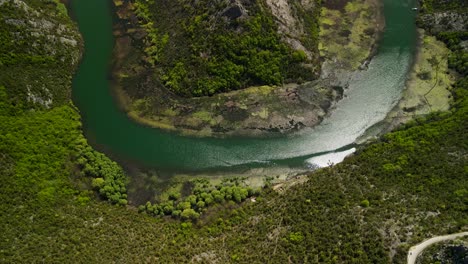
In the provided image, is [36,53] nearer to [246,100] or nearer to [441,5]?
[246,100]

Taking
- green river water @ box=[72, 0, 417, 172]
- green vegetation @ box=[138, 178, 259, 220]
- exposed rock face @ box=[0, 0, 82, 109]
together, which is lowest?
green vegetation @ box=[138, 178, 259, 220]

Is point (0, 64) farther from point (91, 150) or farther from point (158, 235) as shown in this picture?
point (158, 235)

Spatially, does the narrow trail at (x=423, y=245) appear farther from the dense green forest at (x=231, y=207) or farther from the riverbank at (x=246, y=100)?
the riverbank at (x=246, y=100)

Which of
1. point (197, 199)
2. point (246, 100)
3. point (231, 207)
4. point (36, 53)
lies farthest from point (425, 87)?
point (36, 53)

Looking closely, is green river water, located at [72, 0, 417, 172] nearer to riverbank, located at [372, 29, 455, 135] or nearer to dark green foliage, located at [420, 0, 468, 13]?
riverbank, located at [372, 29, 455, 135]

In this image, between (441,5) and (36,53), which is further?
(441,5)

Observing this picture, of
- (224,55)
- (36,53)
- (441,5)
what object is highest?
(441,5)

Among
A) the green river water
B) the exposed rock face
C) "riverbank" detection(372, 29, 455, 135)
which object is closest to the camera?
the green river water

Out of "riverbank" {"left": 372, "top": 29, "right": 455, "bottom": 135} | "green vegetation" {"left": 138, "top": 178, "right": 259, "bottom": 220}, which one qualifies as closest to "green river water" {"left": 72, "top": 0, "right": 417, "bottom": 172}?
"riverbank" {"left": 372, "top": 29, "right": 455, "bottom": 135}
